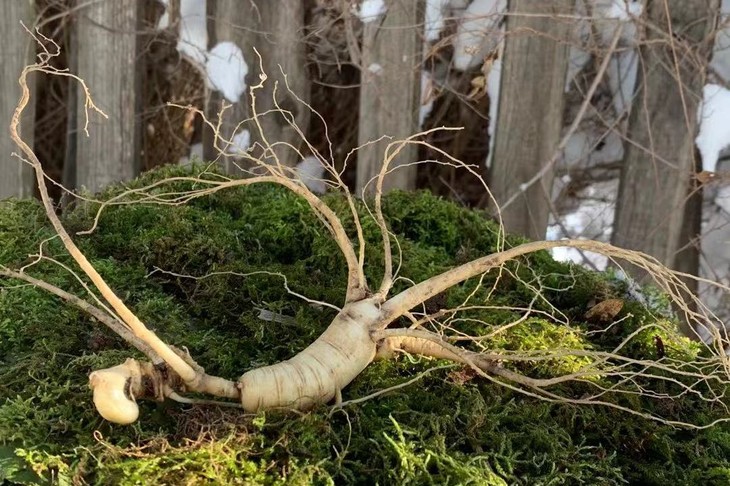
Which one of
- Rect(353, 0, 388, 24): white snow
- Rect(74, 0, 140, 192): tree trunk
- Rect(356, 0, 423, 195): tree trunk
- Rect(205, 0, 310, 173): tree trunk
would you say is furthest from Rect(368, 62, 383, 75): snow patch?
Rect(74, 0, 140, 192): tree trunk

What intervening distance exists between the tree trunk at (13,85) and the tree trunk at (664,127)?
175 cm

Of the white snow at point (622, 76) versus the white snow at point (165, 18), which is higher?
the white snow at point (165, 18)

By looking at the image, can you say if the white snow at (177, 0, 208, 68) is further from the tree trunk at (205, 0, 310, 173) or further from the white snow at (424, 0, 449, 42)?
the white snow at (424, 0, 449, 42)

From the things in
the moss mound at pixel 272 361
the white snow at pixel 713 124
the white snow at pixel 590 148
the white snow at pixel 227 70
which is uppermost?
the white snow at pixel 227 70

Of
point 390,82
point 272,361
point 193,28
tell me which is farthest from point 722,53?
point 272,361

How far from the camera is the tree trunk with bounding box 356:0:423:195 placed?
6.48 ft

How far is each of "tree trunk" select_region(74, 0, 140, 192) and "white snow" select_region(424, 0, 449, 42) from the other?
34.5 inches

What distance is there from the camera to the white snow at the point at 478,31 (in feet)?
6.72

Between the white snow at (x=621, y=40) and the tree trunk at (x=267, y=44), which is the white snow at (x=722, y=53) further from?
the tree trunk at (x=267, y=44)

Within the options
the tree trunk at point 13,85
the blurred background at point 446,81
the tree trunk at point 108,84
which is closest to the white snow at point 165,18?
the blurred background at point 446,81

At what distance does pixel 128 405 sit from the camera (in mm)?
809

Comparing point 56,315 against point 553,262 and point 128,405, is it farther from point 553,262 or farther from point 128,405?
point 553,262

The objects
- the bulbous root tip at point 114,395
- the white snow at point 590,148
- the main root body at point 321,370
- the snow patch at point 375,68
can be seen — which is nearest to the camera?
the bulbous root tip at point 114,395

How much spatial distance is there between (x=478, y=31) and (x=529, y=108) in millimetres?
297
